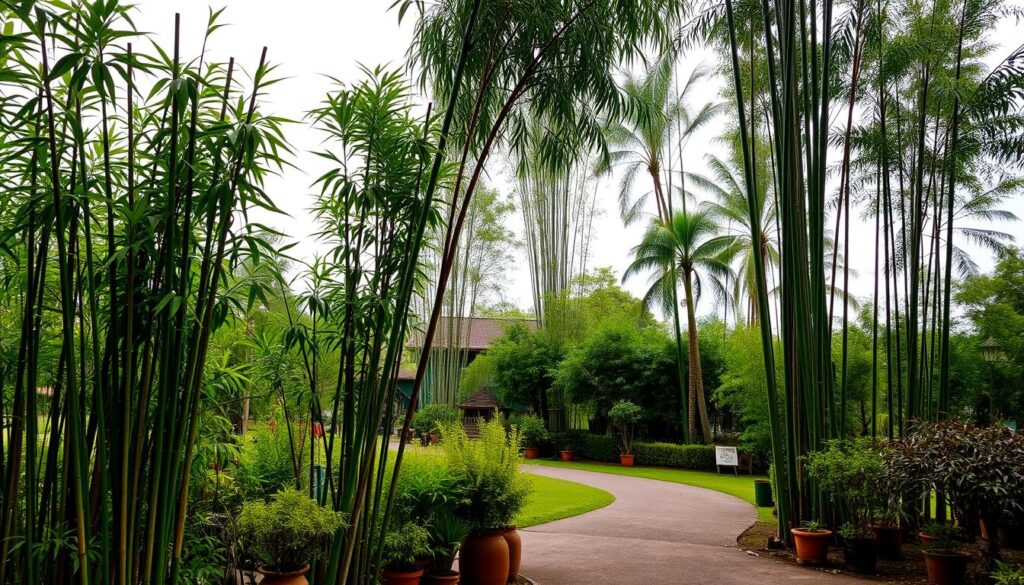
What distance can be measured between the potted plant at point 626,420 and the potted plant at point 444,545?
13942mm

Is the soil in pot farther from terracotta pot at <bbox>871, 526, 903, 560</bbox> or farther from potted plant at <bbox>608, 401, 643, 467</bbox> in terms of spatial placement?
potted plant at <bbox>608, 401, 643, 467</bbox>

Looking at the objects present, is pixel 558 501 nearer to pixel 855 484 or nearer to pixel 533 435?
pixel 855 484

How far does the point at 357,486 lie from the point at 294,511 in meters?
0.32

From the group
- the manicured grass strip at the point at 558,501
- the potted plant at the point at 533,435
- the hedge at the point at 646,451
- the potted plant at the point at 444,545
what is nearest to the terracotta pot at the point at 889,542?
the manicured grass strip at the point at 558,501

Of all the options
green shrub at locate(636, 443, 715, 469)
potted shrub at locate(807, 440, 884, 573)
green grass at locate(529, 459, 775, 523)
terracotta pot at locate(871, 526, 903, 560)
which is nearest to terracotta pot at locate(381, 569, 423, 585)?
potted shrub at locate(807, 440, 884, 573)

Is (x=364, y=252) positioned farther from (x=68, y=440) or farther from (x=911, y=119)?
(x=911, y=119)

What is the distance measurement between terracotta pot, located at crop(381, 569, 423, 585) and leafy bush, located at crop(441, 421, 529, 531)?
0.67 m

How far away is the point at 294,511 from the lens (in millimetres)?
3266

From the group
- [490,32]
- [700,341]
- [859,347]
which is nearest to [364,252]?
[490,32]

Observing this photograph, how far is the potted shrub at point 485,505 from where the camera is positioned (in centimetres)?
526

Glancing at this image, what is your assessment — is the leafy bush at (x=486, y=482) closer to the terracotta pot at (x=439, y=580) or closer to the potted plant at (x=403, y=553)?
the terracotta pot at (x=439, y=580)

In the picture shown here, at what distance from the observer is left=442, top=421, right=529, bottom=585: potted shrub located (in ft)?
17.3

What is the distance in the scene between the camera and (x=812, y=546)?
22.0 ft

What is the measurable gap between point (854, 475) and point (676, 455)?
11.8 metres
